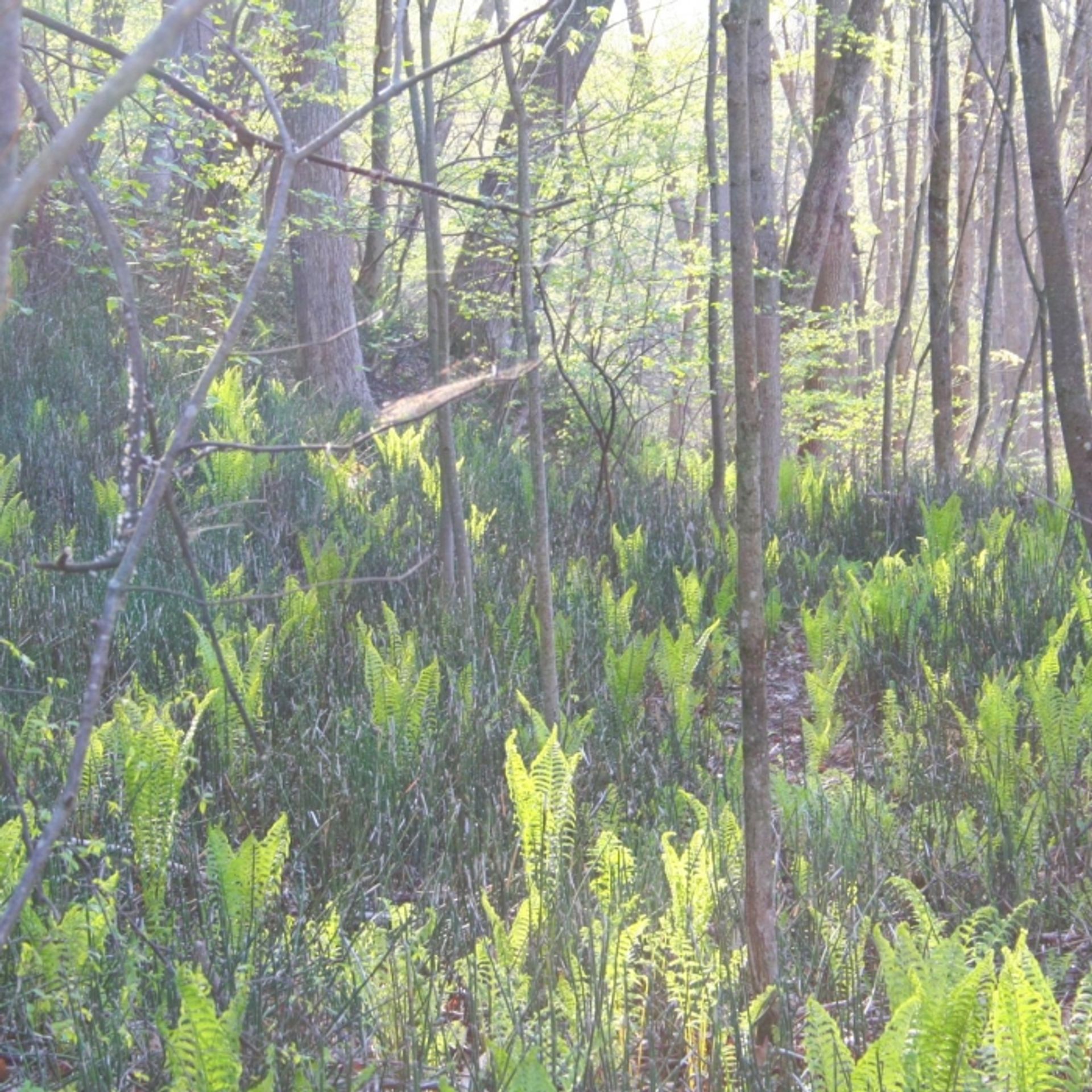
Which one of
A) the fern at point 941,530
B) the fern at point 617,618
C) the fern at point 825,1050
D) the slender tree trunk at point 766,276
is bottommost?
the fern at point 825,1050

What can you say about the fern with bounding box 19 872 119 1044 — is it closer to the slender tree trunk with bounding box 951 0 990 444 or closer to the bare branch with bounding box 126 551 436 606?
the bare branch with bounding box 126 551 436 606

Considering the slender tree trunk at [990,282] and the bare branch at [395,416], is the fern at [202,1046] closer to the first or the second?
the bare branch at [395,416]

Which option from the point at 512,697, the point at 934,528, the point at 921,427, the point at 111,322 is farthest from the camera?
the point at 921,427

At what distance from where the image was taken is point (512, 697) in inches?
140

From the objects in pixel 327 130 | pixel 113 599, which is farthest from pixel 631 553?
pixel 113 599

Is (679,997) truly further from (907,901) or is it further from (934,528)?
(934,528)

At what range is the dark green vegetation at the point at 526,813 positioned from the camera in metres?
1.77

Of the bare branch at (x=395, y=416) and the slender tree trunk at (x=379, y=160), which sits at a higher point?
the slender tree trunk at (x=379, y=160)

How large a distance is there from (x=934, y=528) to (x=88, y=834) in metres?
3.99

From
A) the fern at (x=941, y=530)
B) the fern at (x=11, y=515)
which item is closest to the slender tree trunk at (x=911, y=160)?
the fern at (x=941, y=530)

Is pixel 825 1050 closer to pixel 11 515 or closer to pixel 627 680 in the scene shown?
pixel 627 680

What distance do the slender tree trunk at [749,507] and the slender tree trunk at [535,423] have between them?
930 mm

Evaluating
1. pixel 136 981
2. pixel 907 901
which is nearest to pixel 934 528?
pixel 907 901

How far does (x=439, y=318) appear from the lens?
12.2ft
